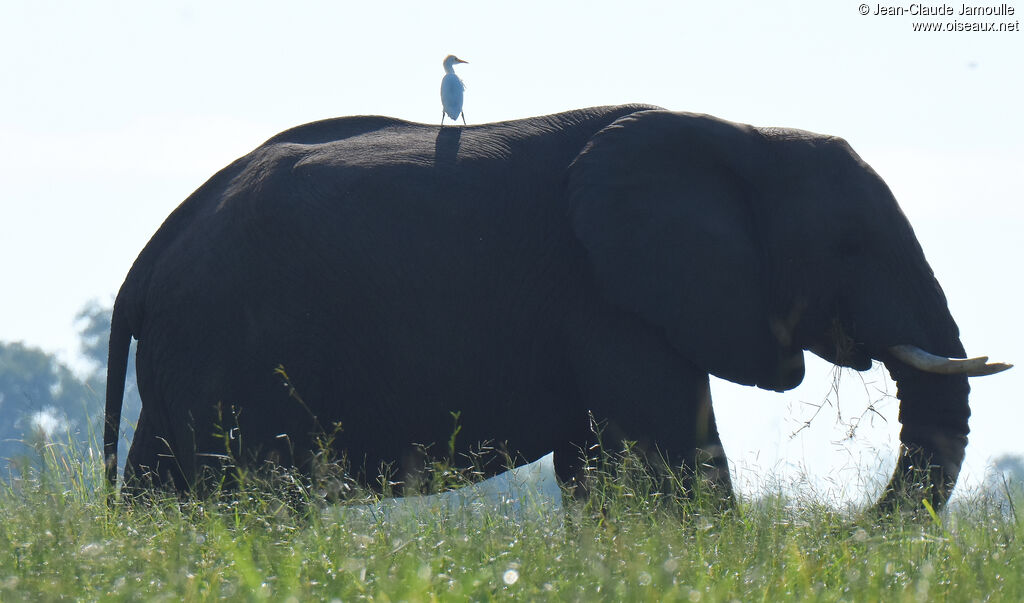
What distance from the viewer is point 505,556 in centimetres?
443

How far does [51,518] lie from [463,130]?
134 inches

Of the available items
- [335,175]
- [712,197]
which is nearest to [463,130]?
[335,175]

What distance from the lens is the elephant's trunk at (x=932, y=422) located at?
6.71 m

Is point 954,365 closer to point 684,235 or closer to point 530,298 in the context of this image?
point 684,235

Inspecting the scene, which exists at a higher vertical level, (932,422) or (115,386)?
(932,422)

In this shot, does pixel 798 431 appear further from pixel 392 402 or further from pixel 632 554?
pixel 632 554

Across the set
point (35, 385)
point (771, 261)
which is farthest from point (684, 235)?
point (35, 385)

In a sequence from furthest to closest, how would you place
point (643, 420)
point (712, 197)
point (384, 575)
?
point (712, 197) < point (643, 420) < point (384, 575)

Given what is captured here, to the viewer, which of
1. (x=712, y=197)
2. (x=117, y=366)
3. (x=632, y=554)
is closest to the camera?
(x=632, y=554)

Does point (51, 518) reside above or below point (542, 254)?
below

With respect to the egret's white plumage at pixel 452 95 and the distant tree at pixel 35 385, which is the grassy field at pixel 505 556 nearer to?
the egret's white plumage at pixel 452 95

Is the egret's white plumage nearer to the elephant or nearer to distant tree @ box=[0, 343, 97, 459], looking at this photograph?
the elephant

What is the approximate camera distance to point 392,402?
22.2ft

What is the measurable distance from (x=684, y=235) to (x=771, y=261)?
58cm
